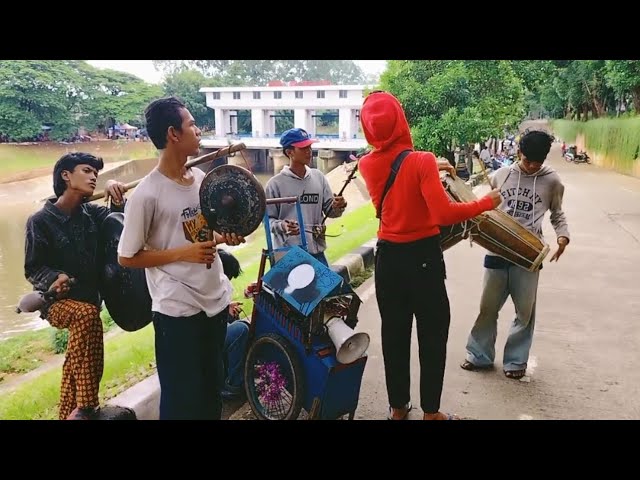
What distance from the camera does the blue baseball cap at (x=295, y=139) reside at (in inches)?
139

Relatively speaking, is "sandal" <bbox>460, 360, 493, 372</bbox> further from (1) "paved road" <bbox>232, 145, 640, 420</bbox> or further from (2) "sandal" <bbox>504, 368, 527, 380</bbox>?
(2) "sandal" <bbox>504, 368, 527, 380</bbox>

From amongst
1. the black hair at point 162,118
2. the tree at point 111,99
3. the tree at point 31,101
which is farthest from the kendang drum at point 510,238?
the tree at point 111,99

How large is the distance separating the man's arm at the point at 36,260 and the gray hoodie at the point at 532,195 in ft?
8.95

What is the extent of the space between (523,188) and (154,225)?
2441mm

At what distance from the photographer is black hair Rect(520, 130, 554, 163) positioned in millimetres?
3350

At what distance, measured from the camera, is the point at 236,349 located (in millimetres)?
3162

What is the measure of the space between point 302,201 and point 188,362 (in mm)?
1636

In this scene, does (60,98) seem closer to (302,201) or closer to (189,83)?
(302,201)

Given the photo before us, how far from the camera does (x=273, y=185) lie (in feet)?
12.0

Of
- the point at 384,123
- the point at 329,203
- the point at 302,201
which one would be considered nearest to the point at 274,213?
the point at 302,201

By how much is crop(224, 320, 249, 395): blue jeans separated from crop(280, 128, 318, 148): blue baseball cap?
1208 mm

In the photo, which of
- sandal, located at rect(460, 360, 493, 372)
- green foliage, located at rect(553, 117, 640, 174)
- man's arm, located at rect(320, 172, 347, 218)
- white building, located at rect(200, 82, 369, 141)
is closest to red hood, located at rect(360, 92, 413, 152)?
man's arm, located at rect(320, 172, 347, 218)

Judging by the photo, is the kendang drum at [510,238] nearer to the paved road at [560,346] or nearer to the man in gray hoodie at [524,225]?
the man in gray hoodie at [524,225]

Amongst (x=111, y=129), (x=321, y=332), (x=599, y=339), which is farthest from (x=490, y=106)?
(x=321, y=332)
